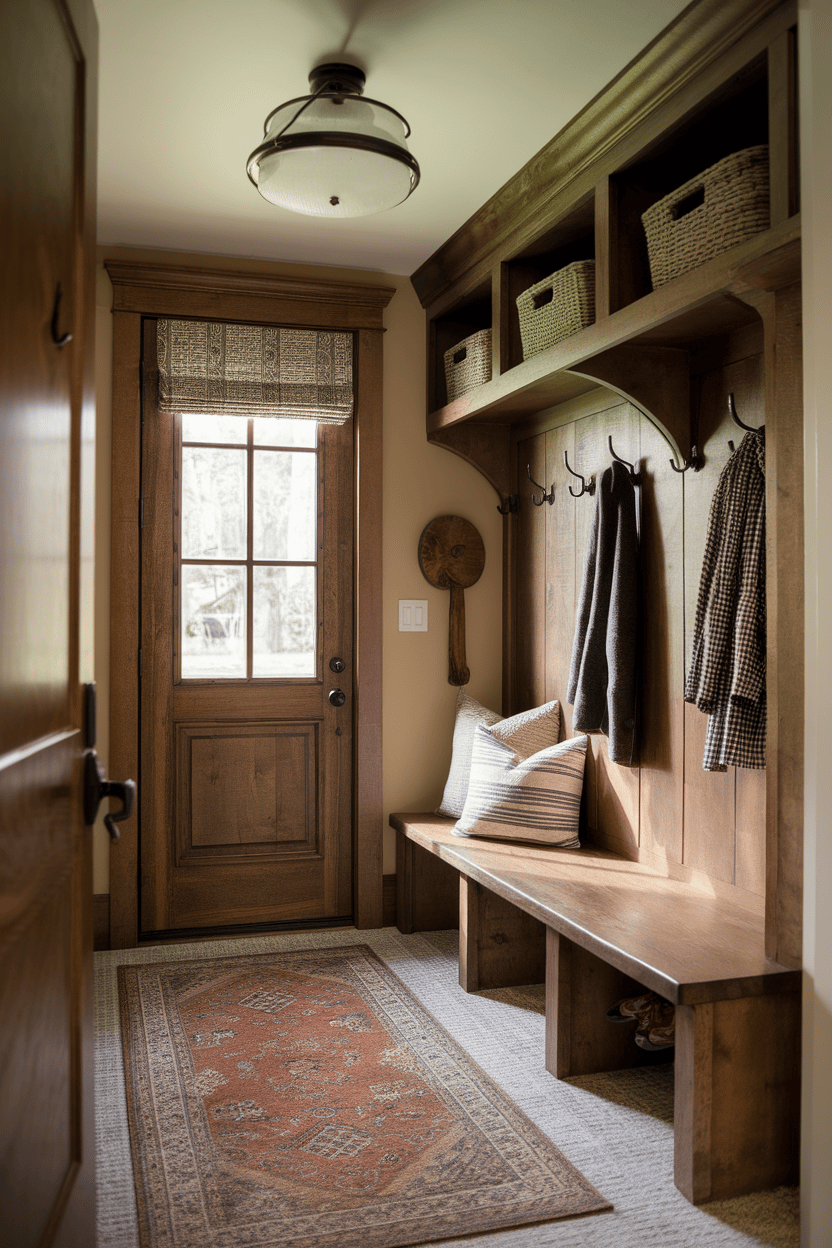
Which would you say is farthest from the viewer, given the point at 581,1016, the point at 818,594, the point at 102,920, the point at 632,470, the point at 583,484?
the point at 102,920

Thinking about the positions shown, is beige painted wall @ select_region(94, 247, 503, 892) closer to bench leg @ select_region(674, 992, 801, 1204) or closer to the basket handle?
the basket handle

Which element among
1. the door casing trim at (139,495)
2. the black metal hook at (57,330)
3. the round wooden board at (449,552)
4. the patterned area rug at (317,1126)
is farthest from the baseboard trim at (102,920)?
the black metal hook at (57,330)

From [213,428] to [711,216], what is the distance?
2.03 metres

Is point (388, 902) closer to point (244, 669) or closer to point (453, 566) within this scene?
point (244, 669)

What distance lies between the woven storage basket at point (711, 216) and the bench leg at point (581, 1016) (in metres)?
1.62

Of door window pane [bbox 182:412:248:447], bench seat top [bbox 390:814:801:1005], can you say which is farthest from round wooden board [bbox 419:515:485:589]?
bench seat top [bbox 390:814:801:1005]

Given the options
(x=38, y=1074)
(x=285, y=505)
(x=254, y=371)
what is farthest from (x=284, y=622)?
(x=38, y=1074)

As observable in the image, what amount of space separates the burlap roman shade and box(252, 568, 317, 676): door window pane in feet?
1.96

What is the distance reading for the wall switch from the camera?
3.73 metres

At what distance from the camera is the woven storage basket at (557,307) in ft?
8.48

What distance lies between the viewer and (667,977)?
6.17ft

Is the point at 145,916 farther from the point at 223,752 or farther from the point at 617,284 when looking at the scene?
the point at 617,284

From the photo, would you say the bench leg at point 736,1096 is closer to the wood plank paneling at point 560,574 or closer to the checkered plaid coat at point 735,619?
the checkered plaid coat at point 735,619

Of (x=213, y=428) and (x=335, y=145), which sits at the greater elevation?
(x=335, y=145)
